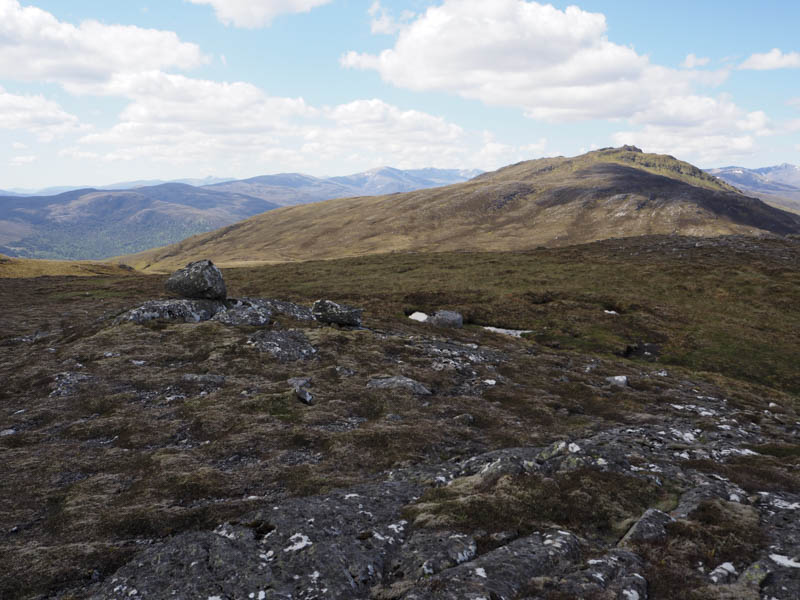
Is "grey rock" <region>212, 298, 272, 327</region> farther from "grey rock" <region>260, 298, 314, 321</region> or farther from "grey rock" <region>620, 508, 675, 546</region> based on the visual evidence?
"grey rock" <region>620, 508, 675, 546</region>

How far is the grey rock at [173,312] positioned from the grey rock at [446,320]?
21837 mm

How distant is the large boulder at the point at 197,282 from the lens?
3594 centimetres

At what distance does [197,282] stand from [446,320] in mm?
24821

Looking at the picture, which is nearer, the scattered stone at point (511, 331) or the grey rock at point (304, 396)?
the grey rock at point (304, 396)

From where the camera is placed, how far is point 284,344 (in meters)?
28.8

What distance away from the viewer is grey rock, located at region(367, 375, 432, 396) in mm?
23312

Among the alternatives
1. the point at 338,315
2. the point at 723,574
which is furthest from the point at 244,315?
the point at 723,574

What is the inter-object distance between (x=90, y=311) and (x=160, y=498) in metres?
48.9

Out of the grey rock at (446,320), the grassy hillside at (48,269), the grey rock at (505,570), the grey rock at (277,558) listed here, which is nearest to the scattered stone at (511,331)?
the grey rock at (446,320)

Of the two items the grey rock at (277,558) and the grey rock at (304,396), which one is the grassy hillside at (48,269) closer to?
the grey rock at (304,396)

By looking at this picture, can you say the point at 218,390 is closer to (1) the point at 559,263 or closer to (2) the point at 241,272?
(1) the point at 559,263

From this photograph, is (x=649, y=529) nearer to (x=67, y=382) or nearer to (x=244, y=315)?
(x=67, y=382)

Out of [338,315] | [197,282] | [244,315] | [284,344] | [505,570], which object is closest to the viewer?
[505,570]

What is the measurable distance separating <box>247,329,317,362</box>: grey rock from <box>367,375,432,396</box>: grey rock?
6.16m
